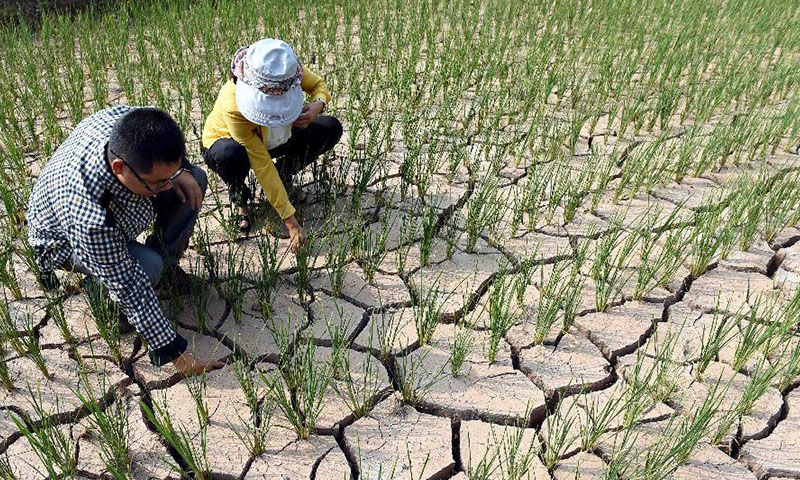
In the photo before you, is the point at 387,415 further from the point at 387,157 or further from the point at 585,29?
the point at 585,29

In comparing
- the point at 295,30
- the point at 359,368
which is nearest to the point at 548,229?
the point at 359,368

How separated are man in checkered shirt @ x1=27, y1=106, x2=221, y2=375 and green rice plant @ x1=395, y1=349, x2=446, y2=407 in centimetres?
70

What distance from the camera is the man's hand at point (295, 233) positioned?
2.89m

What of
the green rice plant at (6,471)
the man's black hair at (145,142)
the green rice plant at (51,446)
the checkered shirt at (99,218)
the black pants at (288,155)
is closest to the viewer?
the green rice plant at (51,446)

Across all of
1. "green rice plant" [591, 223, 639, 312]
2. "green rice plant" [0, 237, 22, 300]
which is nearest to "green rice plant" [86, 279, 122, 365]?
"green rice plant" [0, 237, 22, 300]

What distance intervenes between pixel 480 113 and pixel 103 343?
2565 millimetres

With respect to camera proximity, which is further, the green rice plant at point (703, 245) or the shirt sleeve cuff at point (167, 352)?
the green rice plant at point (703, 245)

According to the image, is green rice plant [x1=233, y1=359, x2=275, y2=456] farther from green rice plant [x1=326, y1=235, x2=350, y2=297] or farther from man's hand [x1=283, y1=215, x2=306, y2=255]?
man's hand [x1=283, y1=215, x2=306, y2=255]

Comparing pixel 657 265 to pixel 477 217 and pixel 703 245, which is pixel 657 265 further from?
pixel 477 217

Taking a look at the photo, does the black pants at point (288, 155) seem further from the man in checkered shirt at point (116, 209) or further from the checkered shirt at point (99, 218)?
the checkered shirt at point (99, 218)

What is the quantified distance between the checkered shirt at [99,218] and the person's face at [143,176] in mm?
79

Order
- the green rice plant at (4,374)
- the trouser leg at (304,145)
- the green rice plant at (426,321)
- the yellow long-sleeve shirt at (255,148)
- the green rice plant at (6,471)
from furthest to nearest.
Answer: the trouser leg at (304,145) < the yellow long-sleeve shirt at (255,148) < the green rice plant at (426,321) < the green rice plant at (4,374) < the green rice plant at (6,471)

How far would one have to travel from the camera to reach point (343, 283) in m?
2.90

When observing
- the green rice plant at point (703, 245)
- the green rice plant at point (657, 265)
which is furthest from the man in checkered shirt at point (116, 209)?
the green rice plant at point (703, 245)
